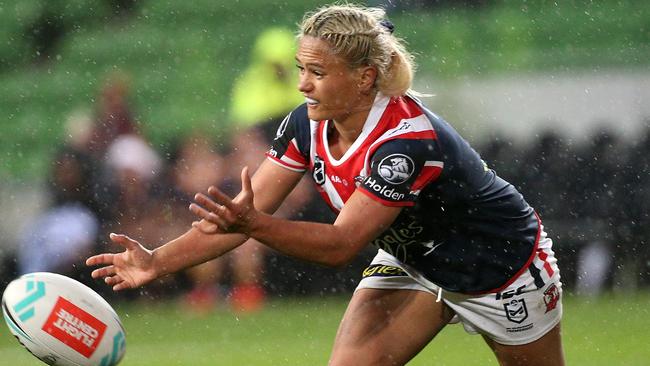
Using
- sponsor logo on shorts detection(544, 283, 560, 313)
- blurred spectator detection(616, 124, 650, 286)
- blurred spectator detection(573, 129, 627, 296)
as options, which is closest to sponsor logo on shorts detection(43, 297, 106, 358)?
sponsor logo on shorts detection(544, 283, 560, 313)

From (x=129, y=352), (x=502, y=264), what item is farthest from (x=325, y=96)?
(x=129, y=352)

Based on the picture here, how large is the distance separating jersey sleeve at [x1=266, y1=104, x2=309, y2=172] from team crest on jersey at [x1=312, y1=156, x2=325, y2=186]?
9cm

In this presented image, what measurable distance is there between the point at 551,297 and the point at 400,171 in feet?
2.96

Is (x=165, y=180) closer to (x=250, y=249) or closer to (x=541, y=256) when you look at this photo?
(x=250, y=249)

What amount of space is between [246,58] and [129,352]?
3.78 m

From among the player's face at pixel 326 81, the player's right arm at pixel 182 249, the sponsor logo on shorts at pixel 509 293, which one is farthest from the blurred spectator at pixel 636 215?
the player's face at pixel 326 81

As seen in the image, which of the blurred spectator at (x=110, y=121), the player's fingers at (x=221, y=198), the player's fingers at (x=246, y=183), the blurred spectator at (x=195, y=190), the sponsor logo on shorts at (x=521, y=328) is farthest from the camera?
the blurred spectator at (x=110, y=121)

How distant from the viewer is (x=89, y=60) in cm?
1181

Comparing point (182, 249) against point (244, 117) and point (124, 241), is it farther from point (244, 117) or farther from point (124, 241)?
point (244, 117)

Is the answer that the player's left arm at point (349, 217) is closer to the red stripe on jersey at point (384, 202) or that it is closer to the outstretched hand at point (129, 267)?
the red stripe on jersey at point (384, 202)

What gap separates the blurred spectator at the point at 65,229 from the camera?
32.2 ft

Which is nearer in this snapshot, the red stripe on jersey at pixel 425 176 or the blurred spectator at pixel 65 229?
the red stripe on jersey at pixel 425 176

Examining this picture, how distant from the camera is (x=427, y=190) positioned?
445 centimetres

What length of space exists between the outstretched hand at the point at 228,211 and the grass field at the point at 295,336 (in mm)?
4018
